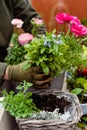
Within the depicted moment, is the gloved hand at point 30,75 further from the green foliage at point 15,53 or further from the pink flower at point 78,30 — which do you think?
the pink flower at point 78,30

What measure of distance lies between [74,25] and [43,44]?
168mm

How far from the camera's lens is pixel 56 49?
78cm

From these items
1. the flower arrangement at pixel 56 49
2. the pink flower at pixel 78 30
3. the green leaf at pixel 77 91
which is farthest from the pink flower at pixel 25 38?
the green leaf at pixel 77 91

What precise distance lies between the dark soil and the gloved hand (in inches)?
2.3

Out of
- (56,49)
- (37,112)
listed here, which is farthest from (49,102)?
(56,49)

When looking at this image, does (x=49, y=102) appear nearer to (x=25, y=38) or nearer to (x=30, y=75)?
(x=30, y=75)

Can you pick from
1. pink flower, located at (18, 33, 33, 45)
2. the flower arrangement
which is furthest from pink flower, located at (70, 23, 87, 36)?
pink flower, located at (18, 33, 33, 45)

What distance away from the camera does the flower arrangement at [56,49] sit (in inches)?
31.4

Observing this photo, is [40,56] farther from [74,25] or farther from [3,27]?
[3,27]

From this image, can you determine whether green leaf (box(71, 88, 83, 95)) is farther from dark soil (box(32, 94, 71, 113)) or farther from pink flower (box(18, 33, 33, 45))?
pink flower (box(18, 33, 33, 45))

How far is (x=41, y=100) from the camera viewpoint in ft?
2.85

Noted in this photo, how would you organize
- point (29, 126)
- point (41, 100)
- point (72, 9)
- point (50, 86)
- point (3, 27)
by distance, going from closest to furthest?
point (29, 126)
point (41, 100)
point (50, 86)
point (3, 27)
point (72, 9)

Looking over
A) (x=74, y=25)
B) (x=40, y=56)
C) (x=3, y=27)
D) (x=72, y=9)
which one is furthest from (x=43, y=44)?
(x=72, y=9)

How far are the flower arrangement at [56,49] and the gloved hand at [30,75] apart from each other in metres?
0.03
